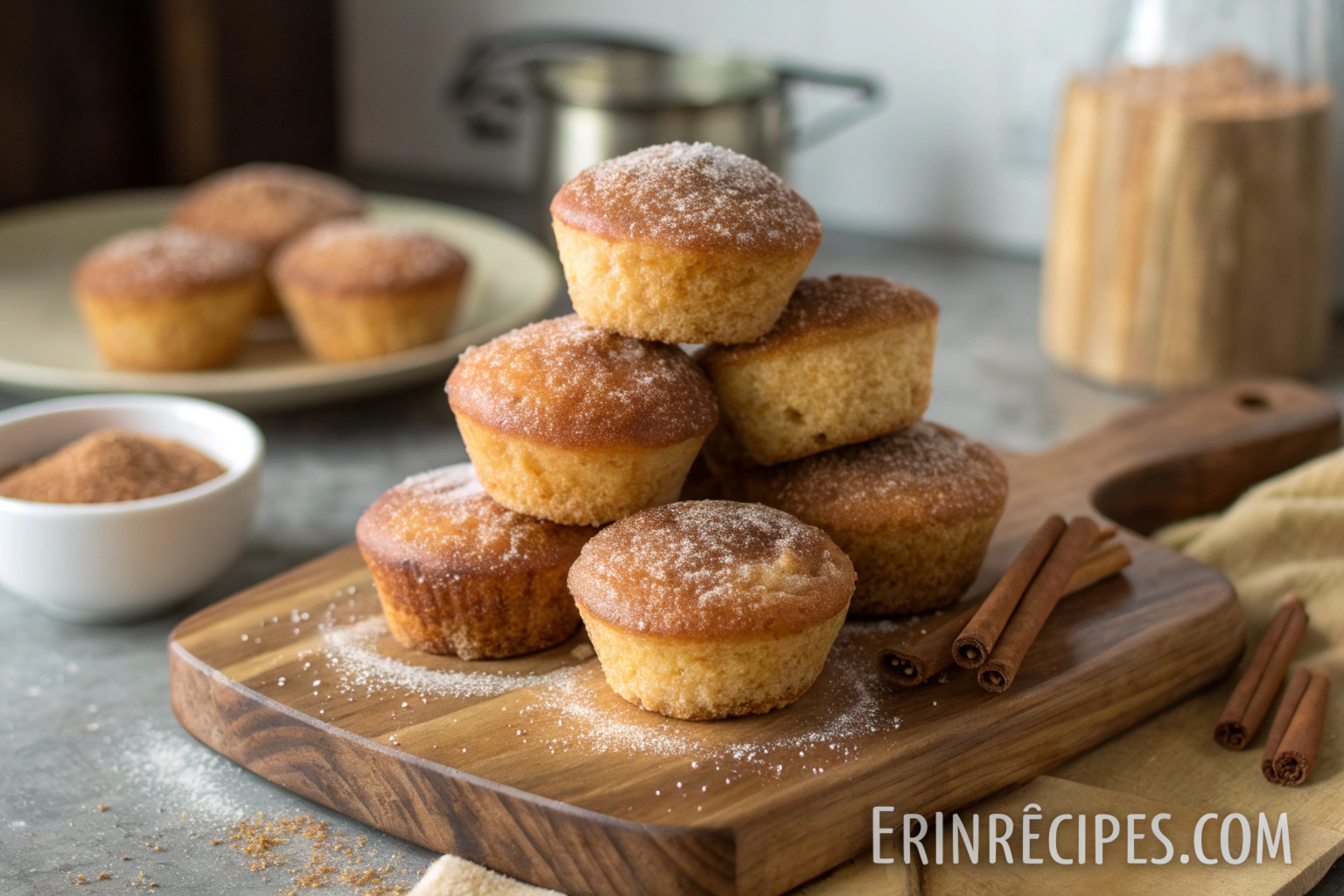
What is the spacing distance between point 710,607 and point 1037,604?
12.7 inches

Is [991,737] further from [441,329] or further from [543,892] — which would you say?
[441,329]

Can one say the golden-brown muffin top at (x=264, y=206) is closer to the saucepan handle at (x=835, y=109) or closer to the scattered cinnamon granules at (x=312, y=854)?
the saucepan handle at (x=835, y=109)

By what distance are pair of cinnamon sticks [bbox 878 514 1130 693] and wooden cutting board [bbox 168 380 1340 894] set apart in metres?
0.02

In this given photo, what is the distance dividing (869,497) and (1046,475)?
40 centimetres

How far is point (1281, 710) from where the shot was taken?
43.1 inches

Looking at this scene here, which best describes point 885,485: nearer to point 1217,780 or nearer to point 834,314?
point 834,314

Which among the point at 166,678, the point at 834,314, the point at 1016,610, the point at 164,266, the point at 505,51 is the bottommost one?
the point at 166,678

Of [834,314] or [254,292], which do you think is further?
[254,292]

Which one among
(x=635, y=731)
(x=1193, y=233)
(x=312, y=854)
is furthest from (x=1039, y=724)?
(x=1193, y=233)

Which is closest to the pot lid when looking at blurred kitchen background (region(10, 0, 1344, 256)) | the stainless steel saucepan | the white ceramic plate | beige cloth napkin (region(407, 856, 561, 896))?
the stainless steel saucepan

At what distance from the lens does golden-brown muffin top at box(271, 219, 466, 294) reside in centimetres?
178

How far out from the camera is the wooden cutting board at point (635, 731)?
2.90ft

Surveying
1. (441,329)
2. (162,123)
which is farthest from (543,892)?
(162,123)

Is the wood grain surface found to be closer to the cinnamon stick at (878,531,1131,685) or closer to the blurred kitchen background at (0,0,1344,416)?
the blurred kitchen background at (0,0,1344,416)
